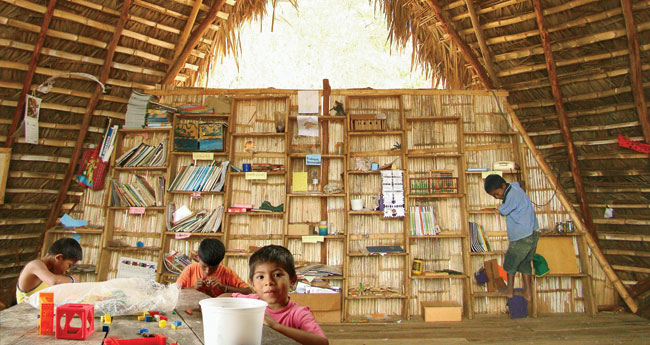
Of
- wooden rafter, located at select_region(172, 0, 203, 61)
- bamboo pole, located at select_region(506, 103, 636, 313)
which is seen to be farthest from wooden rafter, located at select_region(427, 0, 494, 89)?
wooden rafter, located at select_region(172, 0, 203, 61)

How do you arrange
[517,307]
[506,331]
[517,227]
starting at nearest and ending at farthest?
[506,331] < [517,227] < [517,307]

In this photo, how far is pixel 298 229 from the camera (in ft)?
17.3

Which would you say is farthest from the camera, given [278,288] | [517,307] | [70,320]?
[517,307]

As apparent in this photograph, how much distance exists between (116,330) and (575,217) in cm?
551

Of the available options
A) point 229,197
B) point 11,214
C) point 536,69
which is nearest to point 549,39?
point 536,69

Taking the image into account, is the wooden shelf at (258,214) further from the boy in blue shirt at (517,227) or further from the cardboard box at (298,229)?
the boy in blue shirt at (517,227)

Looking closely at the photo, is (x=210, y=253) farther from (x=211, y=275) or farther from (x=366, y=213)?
(x=366, y=213)

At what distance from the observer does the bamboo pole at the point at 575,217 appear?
17.1 feet

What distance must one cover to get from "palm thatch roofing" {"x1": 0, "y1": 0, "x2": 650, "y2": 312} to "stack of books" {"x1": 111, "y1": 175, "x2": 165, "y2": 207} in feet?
1.78

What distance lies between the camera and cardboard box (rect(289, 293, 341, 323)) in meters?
4.84

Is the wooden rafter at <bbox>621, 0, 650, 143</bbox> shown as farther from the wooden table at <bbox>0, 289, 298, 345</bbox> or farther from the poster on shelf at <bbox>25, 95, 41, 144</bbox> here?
the poster on shelf at <bbox>25, 95, 41, 144</bbox>

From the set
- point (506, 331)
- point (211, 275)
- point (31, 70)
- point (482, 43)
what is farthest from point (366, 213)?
point (31, 70)

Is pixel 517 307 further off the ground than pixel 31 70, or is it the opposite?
pixel 31 70

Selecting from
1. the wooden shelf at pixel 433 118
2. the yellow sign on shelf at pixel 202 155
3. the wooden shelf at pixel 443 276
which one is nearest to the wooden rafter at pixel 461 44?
the wooden shelf at pixel 433 118
